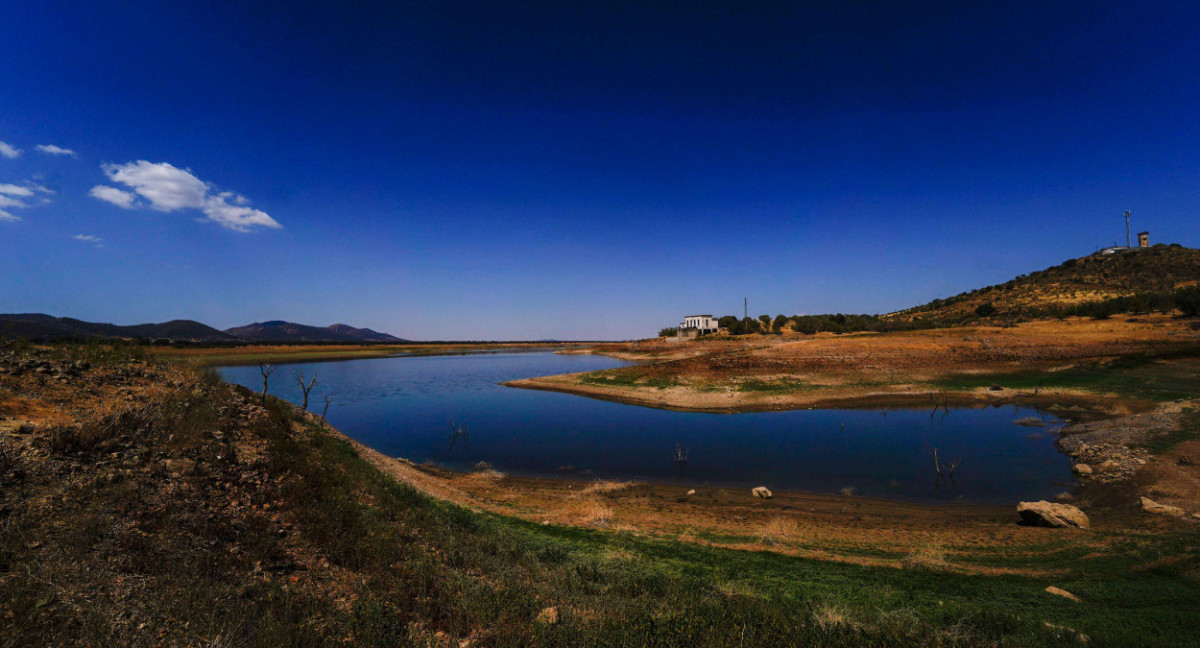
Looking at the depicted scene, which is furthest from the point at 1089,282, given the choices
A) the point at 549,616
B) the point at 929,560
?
the point at 549,616

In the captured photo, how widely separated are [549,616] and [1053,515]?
1528cm

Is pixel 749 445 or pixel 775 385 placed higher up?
pixel 775 385

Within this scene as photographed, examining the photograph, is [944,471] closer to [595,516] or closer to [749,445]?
[749,445]

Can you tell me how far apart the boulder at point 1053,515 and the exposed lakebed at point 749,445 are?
2.67m

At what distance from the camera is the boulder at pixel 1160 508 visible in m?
11.8

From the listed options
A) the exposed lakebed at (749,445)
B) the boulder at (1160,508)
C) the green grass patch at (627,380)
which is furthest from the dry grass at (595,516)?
the green grass patch at (627,380)

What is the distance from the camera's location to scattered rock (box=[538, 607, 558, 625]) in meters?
5.42

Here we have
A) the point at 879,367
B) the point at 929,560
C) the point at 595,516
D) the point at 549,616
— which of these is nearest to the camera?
the point at 549,616

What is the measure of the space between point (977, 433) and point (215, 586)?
32313 millimetres

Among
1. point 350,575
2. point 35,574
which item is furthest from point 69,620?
point 350,575

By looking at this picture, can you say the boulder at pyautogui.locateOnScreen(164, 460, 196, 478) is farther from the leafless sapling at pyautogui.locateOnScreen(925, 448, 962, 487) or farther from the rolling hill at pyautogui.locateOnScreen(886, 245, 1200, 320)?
the rolling hill at pyautogui.locateOnScreen(886, 245, 1200, 320)

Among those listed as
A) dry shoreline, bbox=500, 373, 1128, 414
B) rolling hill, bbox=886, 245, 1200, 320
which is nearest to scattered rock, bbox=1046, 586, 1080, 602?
dry shoreline, bbox=500, 373, 1128, 414

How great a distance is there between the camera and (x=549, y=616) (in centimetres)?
562

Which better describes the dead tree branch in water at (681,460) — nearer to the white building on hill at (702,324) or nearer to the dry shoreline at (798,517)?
the dry shoreline at (798,517)
